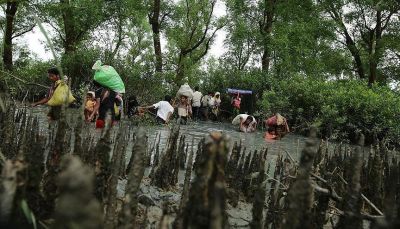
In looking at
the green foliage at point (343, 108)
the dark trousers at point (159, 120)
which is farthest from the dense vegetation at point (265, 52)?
the dark trousers at point (159, 120)

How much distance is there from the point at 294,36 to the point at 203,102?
227 inches

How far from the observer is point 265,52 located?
79.7ft

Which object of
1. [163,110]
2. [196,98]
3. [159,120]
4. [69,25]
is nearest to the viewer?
[163,110]

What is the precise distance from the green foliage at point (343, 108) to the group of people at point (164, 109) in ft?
7.79

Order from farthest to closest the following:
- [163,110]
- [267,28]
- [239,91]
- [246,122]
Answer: [267,28] → [239,91] → [246,122] → [163,110]

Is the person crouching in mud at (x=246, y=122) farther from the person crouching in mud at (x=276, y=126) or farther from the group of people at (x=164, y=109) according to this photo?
the person crouching in mud at (x=276, y=126)

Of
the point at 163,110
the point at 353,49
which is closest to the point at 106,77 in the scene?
the point at 163,110

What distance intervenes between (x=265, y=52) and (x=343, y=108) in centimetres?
913

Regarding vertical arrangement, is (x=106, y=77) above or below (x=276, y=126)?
above

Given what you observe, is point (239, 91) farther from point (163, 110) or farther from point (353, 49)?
point (163, 110)

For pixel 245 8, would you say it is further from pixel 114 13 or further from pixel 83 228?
pixel 83 228

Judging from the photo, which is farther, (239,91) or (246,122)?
(239,91)

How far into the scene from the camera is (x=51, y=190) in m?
2.23

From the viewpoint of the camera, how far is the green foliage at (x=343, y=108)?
50.9ft
